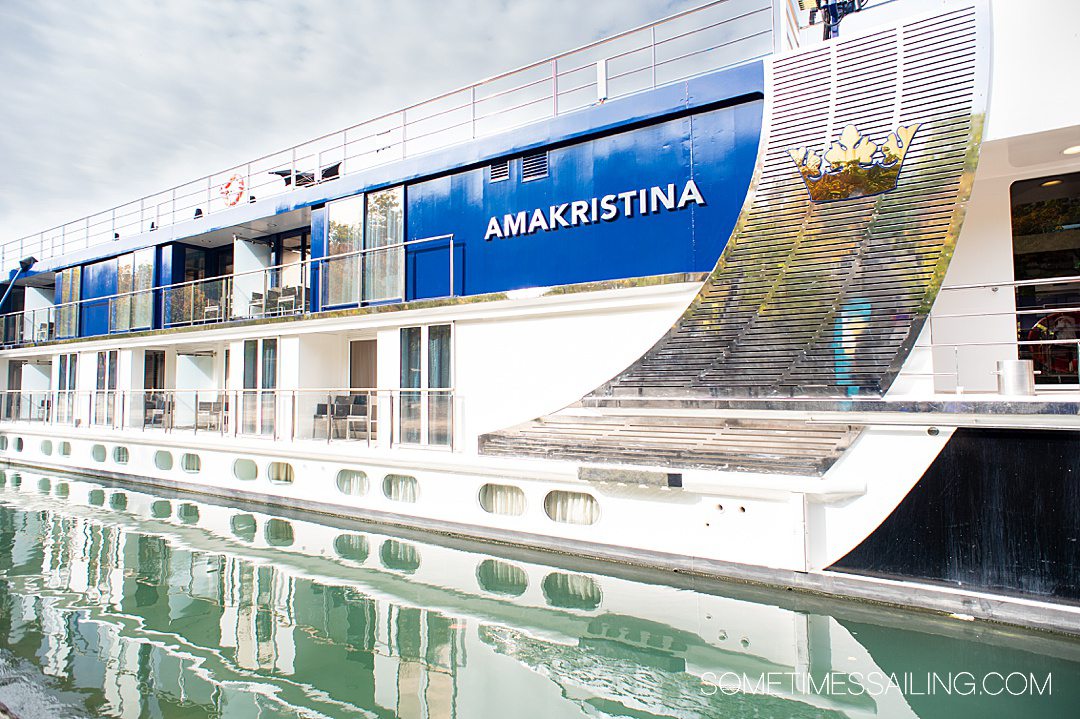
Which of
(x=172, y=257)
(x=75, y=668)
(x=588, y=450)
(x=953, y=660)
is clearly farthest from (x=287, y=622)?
(x=172, y=257)

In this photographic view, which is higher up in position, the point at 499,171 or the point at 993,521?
the point at 499,171

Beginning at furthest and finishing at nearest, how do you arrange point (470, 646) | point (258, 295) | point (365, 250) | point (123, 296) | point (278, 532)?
point (123, 296)
point (258, 295)
point (365, 250)
point (278, 532)
point (470, 646)

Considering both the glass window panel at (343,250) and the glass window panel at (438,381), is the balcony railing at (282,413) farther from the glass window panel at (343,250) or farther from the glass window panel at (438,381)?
the glass window panel at (343,250)

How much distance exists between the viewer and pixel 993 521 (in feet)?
18.4

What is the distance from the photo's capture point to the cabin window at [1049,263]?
7.01 m

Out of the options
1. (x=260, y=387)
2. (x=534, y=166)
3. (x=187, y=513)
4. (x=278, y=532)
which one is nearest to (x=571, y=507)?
(x=278, y=532)

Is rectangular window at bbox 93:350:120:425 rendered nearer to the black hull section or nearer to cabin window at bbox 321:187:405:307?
cabin window at bbox 321:187:405:307

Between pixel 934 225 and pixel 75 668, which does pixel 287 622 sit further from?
pixel 934 225

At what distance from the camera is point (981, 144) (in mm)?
6133

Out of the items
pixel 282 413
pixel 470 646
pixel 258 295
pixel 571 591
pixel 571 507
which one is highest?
pixel 258 295

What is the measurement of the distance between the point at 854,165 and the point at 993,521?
3.56 metres

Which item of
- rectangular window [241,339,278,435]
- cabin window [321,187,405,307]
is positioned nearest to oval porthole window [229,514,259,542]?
rectangular window [241,339,278,435]

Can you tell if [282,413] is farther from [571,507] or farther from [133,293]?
[133,293]

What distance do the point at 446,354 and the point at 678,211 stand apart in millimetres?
3909
